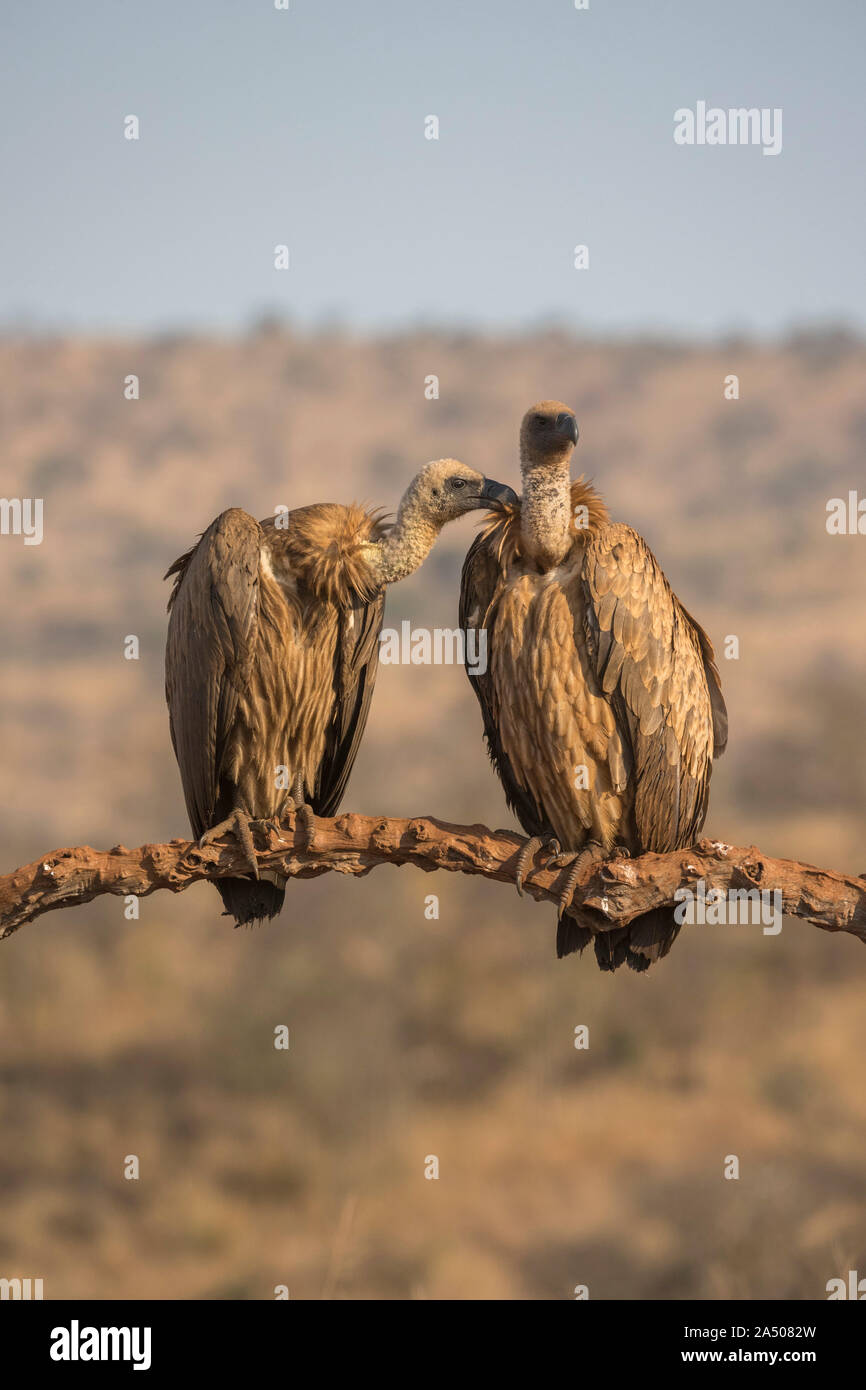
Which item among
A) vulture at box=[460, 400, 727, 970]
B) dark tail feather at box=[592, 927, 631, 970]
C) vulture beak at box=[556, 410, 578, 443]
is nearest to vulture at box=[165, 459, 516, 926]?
vulture at box=[460, 400, 727, 970]

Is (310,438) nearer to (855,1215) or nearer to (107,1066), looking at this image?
(107,1066)

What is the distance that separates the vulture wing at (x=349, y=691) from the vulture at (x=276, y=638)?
1 cm

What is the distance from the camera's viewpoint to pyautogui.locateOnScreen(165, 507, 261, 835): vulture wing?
21.6ft

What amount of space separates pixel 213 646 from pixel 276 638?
0.33 m

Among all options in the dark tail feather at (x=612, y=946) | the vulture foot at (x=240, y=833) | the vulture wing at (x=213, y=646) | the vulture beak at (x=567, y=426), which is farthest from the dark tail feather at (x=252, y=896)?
the vulture beak at (x=567, y=426)

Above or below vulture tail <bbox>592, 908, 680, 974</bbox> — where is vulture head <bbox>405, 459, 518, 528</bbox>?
above

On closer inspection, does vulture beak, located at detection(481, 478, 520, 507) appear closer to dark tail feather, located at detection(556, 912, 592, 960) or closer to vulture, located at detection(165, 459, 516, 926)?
vulture, located at detection(165, 459, 516, 926)

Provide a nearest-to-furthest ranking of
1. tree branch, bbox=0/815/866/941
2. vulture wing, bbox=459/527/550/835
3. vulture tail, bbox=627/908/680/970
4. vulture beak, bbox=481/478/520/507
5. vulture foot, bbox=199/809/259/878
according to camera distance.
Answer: tree branch, bbox=0/815/866/941 < vulture foot, bbox=199/809/259/878 < vulture tail, bbox=627/908/680/970 < vulture beak, bbox=481/478/520/507 < vulture wing, bbox=459/527/550/835

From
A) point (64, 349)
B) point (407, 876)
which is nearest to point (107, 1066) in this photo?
point (407, 876)

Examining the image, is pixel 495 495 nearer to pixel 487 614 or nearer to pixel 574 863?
pixel 487 614

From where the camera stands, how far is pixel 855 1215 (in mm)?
18109

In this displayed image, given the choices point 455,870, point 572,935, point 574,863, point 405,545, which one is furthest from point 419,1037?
point 455,870

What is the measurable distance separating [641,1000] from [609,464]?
26.9 metres

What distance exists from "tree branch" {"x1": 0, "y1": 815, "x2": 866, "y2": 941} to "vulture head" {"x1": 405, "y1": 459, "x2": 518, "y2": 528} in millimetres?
1655
